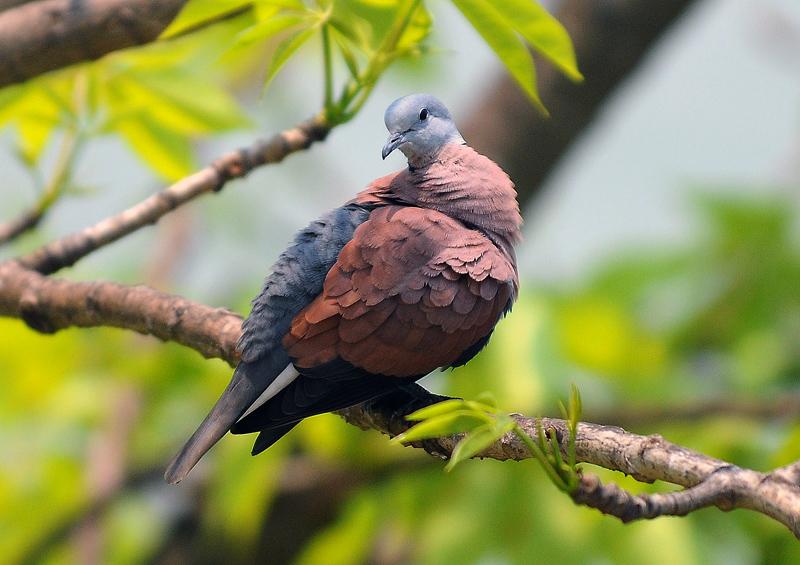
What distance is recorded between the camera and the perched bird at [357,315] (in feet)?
7.77

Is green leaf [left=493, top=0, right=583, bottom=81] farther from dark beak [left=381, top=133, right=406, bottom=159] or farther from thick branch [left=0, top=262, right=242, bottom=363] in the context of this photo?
thick branch [left=0, top=262, right=242, bottom=363]

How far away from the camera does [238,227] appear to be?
6129 mm

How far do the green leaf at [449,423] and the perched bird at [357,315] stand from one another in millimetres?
872

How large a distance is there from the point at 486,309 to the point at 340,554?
1806 mm

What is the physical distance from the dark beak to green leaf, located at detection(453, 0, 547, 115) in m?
0.58

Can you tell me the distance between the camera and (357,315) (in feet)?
7.86

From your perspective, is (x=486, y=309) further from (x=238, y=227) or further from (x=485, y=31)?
(x=238, y=227)

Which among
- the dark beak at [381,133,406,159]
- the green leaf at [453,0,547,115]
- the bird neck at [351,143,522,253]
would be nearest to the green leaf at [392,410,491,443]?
the green leaf at [453,0,547,115]

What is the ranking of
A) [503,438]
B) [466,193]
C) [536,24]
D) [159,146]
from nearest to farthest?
[503,438]
[536,24]
[466,193]
[159,146]

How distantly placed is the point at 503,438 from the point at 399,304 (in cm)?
69

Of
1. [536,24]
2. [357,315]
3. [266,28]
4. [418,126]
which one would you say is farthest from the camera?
[418,126]

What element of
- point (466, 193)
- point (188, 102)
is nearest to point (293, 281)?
point (466, 193)

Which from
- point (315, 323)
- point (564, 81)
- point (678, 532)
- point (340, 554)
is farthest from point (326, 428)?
point (564, 81)

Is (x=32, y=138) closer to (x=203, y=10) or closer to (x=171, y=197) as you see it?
(x=171, y=197)
